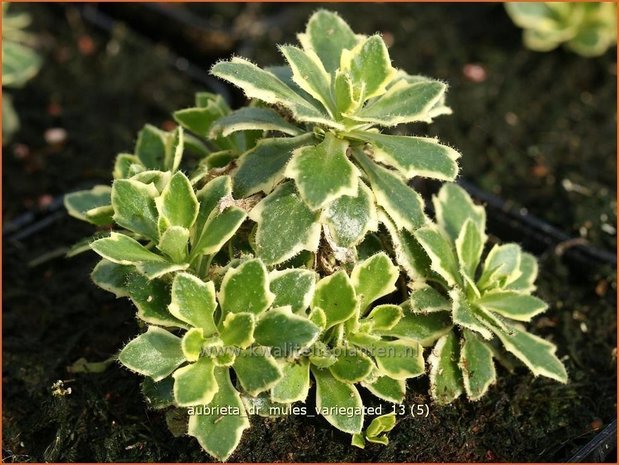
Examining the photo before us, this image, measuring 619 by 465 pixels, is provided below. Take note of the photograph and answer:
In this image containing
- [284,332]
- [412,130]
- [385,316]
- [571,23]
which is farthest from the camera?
[571,23]

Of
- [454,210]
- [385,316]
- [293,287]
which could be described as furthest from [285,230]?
[454,210]

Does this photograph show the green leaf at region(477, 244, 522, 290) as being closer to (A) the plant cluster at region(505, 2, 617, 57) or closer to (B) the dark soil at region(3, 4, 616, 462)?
(B) the dark soil at region(3, 4, 616, 462)

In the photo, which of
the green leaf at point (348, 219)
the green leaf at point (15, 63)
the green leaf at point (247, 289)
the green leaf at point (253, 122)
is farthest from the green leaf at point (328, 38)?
the green leaf at point (15, 63)

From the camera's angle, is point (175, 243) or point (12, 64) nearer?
point (175, 243)

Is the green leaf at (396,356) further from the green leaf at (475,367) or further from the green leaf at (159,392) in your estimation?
the green leaf at (159,392)

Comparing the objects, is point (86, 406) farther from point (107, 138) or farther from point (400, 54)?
point (400, 54)

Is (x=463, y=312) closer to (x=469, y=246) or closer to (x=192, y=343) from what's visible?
(x=469, y=246)
